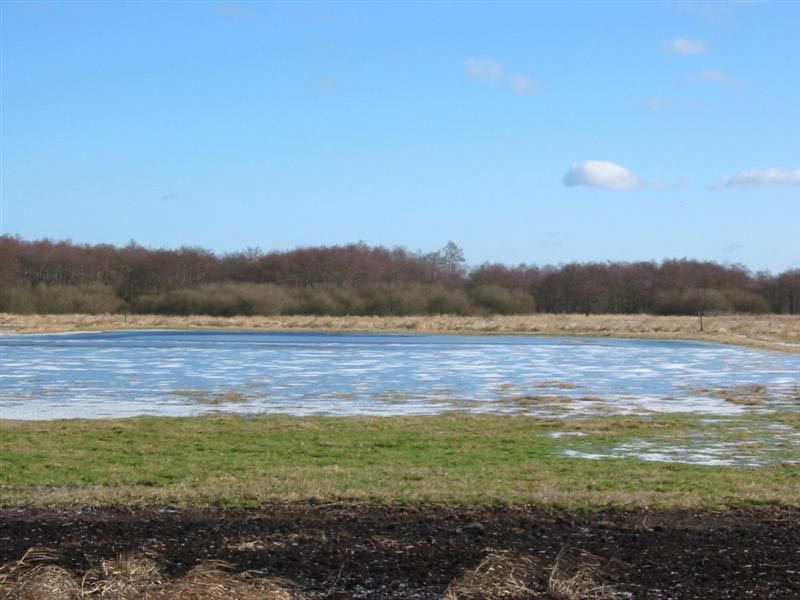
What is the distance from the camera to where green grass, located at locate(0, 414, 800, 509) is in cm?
1031

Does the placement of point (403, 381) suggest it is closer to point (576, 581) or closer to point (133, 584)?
point (576, 581)

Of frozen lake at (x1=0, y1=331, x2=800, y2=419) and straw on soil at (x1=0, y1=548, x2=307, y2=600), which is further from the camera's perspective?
frozen lake at (x1=0, y1=331, x2=800, y2=419)

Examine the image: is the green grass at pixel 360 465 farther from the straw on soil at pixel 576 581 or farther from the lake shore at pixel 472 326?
the lake shore at pixel 472 326

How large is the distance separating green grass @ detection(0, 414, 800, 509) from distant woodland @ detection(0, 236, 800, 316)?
68.7 meters

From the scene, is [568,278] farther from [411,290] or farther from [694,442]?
[694,442]

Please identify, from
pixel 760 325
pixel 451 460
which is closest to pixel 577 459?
pixel 451 460

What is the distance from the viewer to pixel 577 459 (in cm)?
1343

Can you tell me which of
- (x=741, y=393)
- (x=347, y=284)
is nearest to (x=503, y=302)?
(x=347, y=284)

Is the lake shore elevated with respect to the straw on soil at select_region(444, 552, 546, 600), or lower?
elevated

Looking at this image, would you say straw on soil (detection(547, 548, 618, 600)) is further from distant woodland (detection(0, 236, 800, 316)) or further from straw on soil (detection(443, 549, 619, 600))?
distant woodland (detection(0, 236, 800, 316))

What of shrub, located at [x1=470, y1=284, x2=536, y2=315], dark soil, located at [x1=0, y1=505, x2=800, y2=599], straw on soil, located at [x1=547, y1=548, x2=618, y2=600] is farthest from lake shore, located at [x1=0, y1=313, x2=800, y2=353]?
straw on soil, located at [x1=547, y1=548, x2=618, y2=600]

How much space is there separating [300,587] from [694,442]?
376 inches

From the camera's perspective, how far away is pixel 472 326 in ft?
210

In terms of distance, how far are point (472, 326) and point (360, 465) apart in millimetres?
51343
